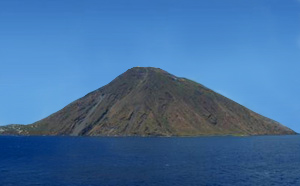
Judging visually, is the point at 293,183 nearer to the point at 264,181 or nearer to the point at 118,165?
the point at 264,181

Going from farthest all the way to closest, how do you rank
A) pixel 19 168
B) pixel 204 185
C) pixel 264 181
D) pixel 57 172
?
pixel 19 168 → pixel 57 172 → pixel 264 181 → pixel 204 185


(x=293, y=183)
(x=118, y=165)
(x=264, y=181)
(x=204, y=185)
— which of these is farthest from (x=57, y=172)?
(x=293, y=183)

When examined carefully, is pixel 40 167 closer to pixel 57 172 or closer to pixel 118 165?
pixel 57 172

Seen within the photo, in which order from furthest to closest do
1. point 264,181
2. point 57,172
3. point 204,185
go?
1. point 57,172
2. point 264,181
3. point 204,185

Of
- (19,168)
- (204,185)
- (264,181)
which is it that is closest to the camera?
(204,185)

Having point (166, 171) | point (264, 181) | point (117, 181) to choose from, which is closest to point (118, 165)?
point (166, 171)

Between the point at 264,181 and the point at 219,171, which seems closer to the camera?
the point at 264,181

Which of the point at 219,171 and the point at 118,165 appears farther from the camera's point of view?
the point at 118,165

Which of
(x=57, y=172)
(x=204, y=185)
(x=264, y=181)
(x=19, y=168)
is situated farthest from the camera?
(x=19, y=168)
